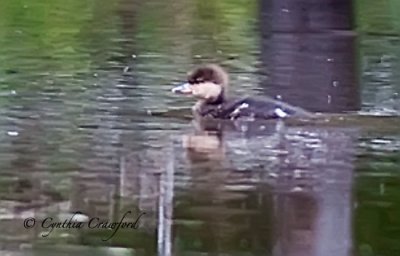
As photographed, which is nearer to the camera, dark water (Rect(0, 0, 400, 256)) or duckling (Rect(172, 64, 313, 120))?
dark water (Rect(0, 0, 400, 256))

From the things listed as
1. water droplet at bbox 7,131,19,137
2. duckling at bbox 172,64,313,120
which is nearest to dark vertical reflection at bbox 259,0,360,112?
duckling at bbox 172,64,313,120

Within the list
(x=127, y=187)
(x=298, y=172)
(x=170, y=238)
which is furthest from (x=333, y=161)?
(x=170, y=238)

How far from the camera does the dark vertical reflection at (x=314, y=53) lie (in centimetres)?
801

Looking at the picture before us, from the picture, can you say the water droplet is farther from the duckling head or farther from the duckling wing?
the duckling head

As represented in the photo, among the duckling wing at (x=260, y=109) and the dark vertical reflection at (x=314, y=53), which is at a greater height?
the dark vertical reflection at (x=314, y=53)

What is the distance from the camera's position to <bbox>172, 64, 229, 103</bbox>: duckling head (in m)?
8.08

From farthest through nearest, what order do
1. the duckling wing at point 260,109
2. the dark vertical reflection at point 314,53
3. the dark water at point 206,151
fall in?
the dark vertical reflection at point 314,53, the duckling wing at point 260,109, the dark water at point 206,151

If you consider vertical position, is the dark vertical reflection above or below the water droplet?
above

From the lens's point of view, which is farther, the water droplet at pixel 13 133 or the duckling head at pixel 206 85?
the duckling head at pixel 206 85

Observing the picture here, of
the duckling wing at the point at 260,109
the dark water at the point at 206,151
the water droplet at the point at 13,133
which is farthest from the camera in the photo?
the duckling wing at the point at 260,109

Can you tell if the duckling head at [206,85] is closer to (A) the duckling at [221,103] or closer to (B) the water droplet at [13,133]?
(A) the duckling at [221,103]

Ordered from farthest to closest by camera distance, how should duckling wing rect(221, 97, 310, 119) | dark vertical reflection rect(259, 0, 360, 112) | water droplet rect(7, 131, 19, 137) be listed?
dark vertical reflection rect(259, 0, 360, 112)
duckling wing rect(221, 97, 310, 119)
water droplet rect(7, 131, 19, 137)

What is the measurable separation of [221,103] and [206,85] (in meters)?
0.22

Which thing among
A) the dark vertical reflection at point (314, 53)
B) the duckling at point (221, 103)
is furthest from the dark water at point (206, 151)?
the duckling at point (221, 103)
